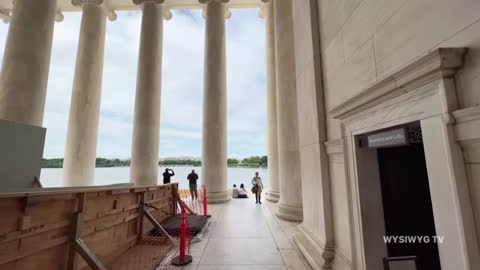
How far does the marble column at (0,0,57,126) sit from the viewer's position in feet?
42.4

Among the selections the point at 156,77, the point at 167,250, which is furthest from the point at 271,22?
the point at 167,250

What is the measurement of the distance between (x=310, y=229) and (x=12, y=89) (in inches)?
730

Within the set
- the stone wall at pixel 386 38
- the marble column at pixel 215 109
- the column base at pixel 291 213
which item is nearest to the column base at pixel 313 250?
the stone wall at pixel 386 38

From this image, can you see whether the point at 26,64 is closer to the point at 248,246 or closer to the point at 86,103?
the point at 86,103

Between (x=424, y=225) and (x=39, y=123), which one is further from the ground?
(x=39, y=123)

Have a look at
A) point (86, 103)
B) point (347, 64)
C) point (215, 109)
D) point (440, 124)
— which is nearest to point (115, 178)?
point (86, 103)

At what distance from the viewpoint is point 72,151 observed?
65.7 feet

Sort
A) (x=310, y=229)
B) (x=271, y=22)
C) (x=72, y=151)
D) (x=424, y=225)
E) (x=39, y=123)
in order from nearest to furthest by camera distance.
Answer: (x=424, y=225), (x=310, y=229), (x=39, y=123), (x=72, y=151), (x=271, y=22)

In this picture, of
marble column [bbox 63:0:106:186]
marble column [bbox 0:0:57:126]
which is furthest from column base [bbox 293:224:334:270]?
marble column [bbox 63:0:106:186]

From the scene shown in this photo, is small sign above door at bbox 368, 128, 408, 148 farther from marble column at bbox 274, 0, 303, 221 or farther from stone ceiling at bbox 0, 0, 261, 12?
stone ceiling at bbox 0, 0, 261, 12

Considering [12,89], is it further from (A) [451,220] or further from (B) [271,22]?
(B) [271,22]

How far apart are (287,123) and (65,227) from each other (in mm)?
11656

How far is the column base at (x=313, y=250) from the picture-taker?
230 inches

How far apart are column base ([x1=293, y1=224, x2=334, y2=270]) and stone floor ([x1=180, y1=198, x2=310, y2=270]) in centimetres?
26
